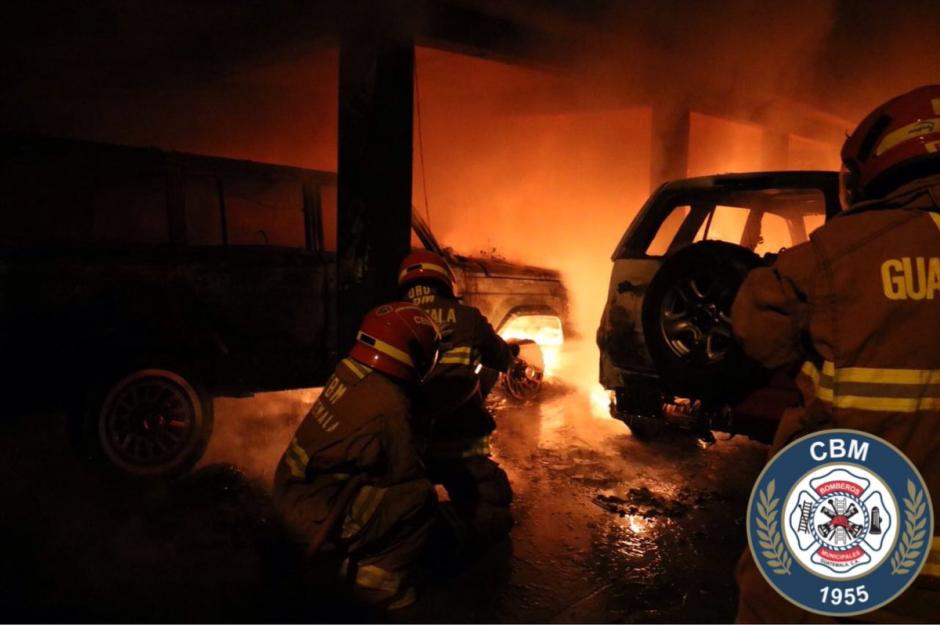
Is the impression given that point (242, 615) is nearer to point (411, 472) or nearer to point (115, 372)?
point (411, 472)

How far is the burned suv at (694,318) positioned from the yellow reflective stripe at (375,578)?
5.70 feet

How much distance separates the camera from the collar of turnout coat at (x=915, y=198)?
1405 mm

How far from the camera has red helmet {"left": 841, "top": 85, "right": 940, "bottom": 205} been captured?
1496mm

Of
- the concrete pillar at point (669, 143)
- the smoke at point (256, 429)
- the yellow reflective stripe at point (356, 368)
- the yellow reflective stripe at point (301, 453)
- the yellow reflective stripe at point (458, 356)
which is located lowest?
the smoke at point (256, 429)

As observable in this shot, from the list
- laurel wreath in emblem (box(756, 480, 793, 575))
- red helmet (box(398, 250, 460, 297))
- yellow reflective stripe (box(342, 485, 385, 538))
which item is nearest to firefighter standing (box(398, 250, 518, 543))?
red helmet (box(398, 250, 460, 297))

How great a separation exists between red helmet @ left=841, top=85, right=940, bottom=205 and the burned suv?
1051 millimetres

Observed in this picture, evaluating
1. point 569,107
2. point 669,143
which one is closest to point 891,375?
point 669,143

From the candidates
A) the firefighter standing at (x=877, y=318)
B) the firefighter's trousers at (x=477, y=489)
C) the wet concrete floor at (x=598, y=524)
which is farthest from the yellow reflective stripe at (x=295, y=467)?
the firefighter standing at (x=877, y=318)

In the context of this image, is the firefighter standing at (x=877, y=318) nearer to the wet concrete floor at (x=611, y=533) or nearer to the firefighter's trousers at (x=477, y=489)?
the wet concrete floor at (x=611, y=533)

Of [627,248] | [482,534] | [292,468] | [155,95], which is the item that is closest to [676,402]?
[627,248]

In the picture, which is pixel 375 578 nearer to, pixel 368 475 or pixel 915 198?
pixel 368 475

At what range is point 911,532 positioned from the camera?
1.30 meters

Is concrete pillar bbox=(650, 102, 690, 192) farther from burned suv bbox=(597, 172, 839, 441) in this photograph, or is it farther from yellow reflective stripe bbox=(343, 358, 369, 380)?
yellow reflective stripe bbox=(343, 358, 369, 380)

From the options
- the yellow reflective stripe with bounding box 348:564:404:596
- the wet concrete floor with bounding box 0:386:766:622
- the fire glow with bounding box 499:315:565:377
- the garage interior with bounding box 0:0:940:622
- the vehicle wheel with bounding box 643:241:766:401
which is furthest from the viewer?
the fire glow with bounding box 499:315:565:377
